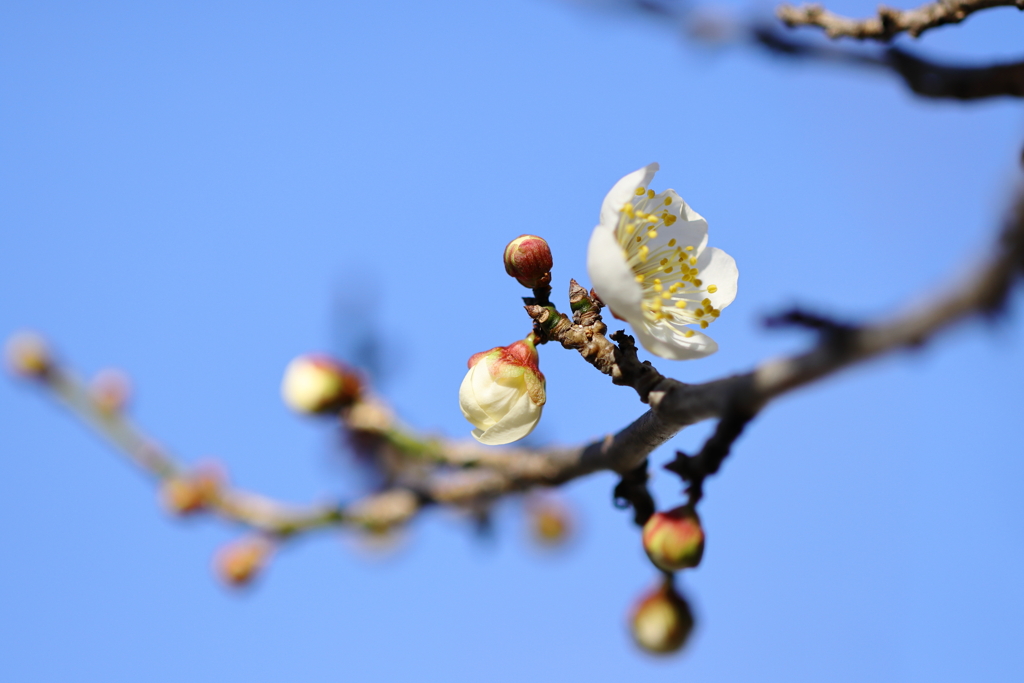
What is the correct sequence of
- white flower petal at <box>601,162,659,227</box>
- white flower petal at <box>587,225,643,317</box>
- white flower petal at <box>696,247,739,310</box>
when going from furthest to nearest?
white flower petal at <box>696,247,739,310</box> < white flower petal at <box>601,162,659,227</box> < white flower petal at <box>587,225,643,317</box>

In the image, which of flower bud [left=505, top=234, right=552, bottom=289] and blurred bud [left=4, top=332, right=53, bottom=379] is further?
blurred bud [left=4, top=332, right=53, bottom=379]

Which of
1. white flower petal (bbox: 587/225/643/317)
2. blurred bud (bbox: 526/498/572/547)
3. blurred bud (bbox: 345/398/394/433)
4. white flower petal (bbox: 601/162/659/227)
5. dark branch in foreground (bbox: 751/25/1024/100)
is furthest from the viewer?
blurred bud (bbox: 526/498/572/547)

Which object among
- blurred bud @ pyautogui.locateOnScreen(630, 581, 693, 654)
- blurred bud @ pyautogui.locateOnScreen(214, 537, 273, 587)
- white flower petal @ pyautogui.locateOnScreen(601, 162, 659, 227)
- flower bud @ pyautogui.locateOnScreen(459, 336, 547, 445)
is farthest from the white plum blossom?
blurred bud @ pyautogui.locateOnScreen(214, 537, 273, 587)

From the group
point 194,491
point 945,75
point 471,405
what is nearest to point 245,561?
point 194,491

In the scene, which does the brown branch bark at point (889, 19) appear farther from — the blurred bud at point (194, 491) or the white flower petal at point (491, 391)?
the blurred bud at point (194, 491)

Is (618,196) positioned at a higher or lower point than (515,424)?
higher

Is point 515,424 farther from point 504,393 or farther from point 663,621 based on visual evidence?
point 663,621

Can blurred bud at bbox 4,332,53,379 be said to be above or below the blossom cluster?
above

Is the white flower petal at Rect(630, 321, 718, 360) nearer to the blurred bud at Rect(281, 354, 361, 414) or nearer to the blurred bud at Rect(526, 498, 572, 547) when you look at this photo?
the blurred bud at Rect(281, 354, 361, 414)
